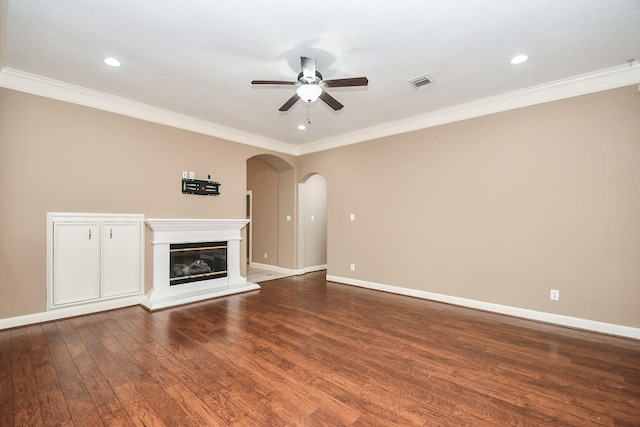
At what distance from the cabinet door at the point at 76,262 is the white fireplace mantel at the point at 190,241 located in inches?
25.9

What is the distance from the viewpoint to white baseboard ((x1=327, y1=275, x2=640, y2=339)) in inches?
120

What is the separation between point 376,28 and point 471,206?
9.06 ft

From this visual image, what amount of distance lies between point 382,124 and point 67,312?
5.27m

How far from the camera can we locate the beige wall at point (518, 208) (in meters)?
3.09

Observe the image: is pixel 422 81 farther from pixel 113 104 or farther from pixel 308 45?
pixel 113 104

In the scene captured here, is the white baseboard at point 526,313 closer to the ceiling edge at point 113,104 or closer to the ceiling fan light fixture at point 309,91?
the ceiling fan light fixture at point 309,91

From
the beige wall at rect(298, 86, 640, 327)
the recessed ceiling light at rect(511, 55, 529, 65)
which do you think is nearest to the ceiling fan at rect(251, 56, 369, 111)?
the recessed ceiling light at rect(511, 55, 529, 65)

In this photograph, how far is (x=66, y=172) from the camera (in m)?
3.59

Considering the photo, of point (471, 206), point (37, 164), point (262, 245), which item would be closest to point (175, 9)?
point (37, 164)

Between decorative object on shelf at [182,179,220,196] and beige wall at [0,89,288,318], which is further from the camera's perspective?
decorative object on shelf at [182,179,220,196]

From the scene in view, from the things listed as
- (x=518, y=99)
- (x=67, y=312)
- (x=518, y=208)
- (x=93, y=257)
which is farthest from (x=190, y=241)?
(x=518, y=99)

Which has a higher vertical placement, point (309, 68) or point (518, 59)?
point (518, 59)

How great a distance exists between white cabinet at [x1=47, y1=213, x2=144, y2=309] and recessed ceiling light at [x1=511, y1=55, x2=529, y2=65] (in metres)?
5.08

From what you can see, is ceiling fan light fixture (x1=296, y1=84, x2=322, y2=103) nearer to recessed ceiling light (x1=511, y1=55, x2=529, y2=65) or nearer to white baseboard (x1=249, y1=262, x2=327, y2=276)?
recessed ceiling light (x1=511, y1=55, x2=529, y2=65)
